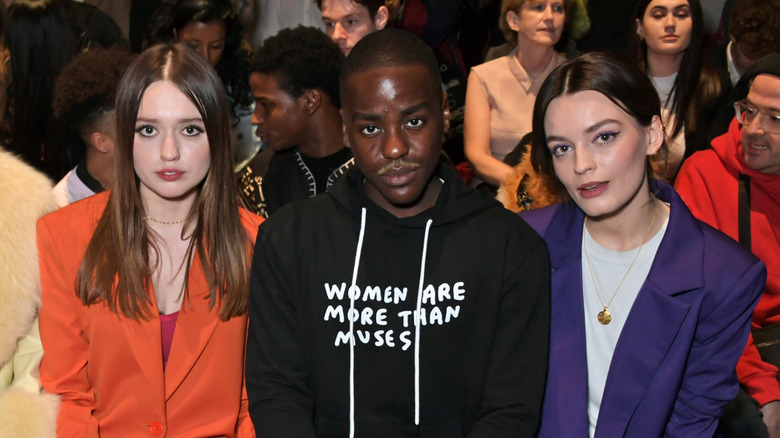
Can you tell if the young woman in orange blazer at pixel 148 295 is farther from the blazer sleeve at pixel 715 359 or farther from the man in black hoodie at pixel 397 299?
the blazer sleeve at pixel 715 359

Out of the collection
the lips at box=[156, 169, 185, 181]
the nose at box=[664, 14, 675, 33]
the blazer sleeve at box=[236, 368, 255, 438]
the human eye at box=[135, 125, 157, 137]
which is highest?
the nose at box=[664, 14, 675, 33]

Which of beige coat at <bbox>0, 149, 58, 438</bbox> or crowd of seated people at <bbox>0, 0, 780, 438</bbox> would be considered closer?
crowd of seated people at <bbox>0, 0, 780, 438</bbox>

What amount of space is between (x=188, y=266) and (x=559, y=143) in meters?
1.04

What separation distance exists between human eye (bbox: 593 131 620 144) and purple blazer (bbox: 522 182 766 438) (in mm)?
278

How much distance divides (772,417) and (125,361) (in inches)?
75.0

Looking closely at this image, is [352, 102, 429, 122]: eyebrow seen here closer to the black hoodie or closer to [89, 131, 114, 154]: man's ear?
the black hoodie

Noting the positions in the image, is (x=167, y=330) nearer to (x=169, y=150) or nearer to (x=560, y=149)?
(x=169, y=150)

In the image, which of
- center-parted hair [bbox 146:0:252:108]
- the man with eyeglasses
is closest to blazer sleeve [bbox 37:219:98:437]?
center-parted hair [bbox 146:0:252:108]

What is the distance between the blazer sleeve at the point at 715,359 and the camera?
2227 millimetres

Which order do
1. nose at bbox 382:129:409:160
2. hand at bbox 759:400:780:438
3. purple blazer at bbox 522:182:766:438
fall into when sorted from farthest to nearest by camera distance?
1. hand at bbox 759:400:780:438
2. purple blazer at bbox 522:182:766:438
3. nose at bbox 382:129:409:160

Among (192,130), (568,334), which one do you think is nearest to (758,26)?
(568,334)

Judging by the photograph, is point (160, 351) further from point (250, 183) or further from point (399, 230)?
point (250, 183)

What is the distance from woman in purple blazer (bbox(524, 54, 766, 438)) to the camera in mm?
2209

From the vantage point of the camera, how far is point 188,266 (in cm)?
238
